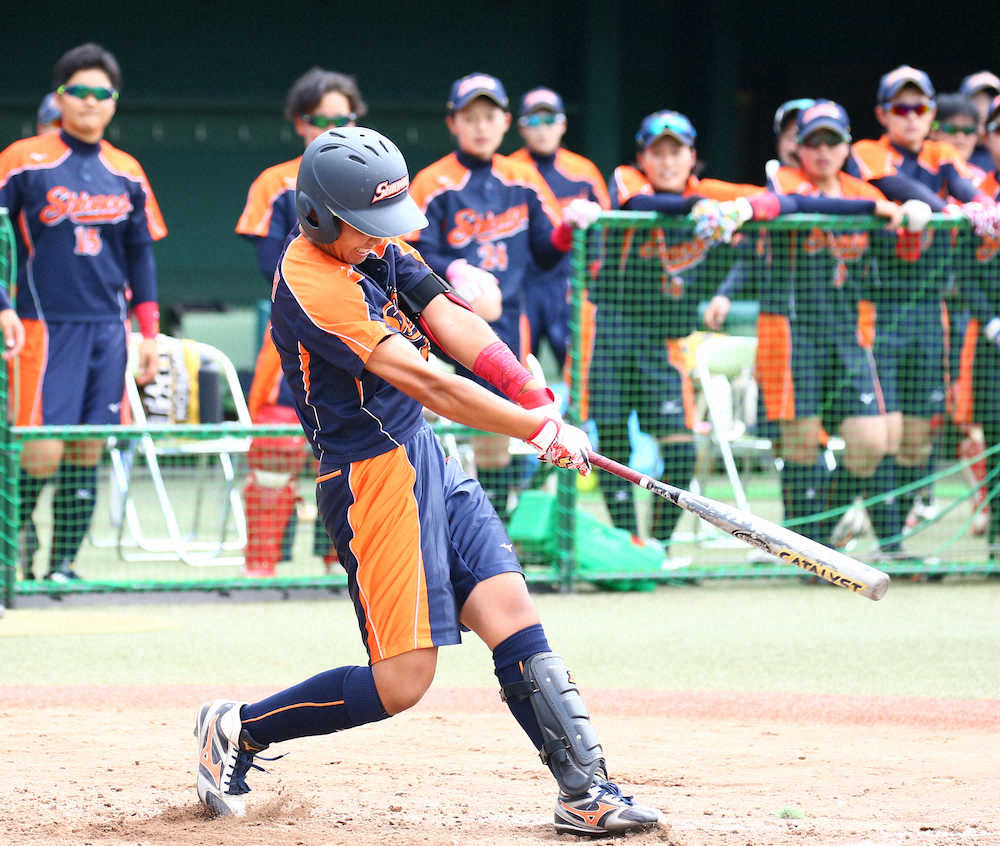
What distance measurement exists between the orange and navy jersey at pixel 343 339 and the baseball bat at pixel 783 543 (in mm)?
537

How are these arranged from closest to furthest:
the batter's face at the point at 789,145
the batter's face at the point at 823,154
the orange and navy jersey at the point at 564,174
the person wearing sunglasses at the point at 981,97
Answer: the batter's face at the point at 823,154 < the batter's face at the point at 789,145 < the orange and navy jersey at the point at 564,174 < the person wearing sunglasses at the point at 981,97

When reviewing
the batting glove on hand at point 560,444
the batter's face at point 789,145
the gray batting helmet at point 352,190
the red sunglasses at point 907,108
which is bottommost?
the batting glove on hand at point 560,444

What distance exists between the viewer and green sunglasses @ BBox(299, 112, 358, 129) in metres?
7.84

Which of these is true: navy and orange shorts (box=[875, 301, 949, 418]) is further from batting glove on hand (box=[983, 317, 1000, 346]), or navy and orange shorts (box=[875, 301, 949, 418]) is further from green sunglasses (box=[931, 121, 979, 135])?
green sunglasses (box=[931, 121, 979, 135])

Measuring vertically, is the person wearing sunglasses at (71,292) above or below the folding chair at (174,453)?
above

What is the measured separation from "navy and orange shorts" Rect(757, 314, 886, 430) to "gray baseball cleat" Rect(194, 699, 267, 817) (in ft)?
15.0

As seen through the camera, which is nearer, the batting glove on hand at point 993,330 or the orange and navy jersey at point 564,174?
the batting glove on hand at point 993,330

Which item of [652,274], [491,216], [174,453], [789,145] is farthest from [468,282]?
[789,145]

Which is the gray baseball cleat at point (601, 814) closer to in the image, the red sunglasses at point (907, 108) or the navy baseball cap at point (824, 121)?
the navy baseball cap at point (824, 121)

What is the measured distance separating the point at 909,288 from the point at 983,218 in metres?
0.54

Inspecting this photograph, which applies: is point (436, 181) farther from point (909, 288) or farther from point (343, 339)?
point (343, 339)

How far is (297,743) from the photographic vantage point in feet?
16.4

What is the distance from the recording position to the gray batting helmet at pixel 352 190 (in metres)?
3.63

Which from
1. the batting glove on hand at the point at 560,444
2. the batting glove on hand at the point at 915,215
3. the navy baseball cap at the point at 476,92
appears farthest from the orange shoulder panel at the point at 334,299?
the batting glove on hand at the point at 915,215
